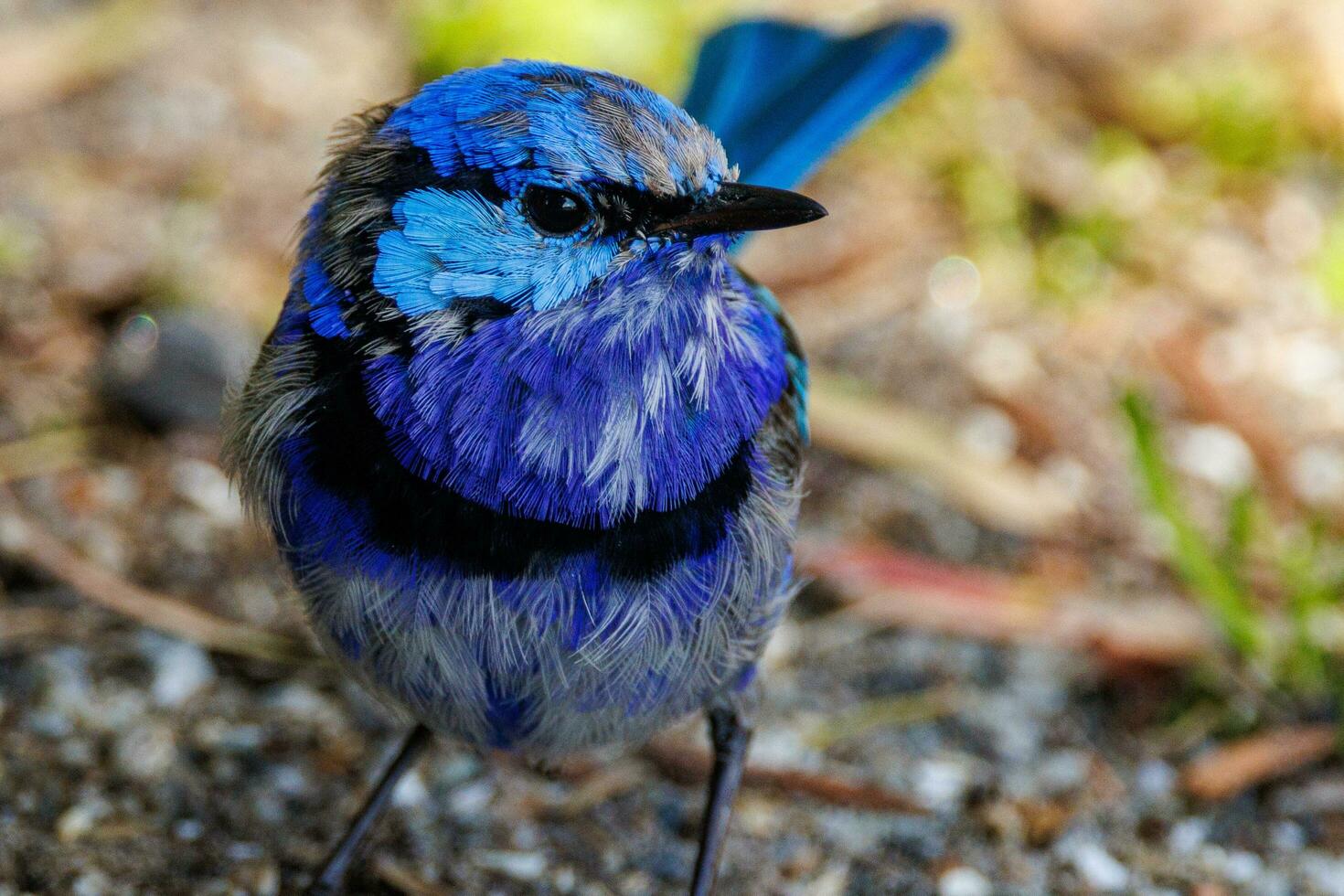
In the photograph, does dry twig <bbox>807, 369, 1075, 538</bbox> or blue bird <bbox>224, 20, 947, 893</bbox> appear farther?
dry twig <bbox>807, 369, 1075, 538</bbox>

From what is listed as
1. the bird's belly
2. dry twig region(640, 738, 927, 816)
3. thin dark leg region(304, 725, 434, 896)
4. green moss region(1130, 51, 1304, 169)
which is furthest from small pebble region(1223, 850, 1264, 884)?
green moss region(1130, 51, 1304, 169)

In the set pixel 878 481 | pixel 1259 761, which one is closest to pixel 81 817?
pixel 878 481

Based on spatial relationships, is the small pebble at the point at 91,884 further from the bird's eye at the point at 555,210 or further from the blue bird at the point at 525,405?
the bird's eye at the point at 555,210

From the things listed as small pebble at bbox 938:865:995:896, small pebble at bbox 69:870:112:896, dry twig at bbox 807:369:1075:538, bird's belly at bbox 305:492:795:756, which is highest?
bird's belly at bbox 305:492:795:756

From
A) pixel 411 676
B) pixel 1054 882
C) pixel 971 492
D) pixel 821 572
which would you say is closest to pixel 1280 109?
pixel 971 492

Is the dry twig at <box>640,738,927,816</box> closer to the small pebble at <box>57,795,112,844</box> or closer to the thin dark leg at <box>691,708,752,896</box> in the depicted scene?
the thin dark leg at <box>691,708,752,896</box>

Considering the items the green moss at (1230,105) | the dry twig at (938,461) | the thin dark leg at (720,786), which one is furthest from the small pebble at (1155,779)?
the green moss at (1230,105)

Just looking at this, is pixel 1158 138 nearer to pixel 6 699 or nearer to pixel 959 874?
pixel 959 874
